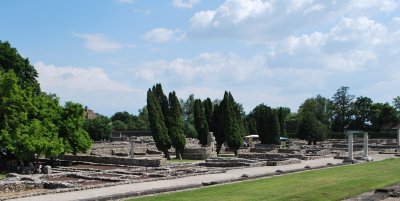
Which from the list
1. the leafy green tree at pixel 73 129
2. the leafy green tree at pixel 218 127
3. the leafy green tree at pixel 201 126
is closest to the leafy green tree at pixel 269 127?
the leafy green tree at pixel 218 127

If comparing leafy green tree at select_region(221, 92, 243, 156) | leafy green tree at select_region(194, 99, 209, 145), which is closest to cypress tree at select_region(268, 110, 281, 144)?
leafy green tree at select_region(221, 92, 243, 156)

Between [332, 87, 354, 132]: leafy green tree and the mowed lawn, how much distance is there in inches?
3291

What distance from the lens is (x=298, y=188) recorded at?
2273 cm

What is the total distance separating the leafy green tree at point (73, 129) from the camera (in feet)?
125

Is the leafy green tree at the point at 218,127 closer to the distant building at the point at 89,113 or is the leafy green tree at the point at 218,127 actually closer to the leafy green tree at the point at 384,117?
the leafy green tree at the point at 384,117

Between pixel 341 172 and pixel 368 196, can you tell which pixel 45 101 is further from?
pixel 368 196

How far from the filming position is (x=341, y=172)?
3108 centimetres

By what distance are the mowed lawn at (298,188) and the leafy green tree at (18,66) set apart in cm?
2887

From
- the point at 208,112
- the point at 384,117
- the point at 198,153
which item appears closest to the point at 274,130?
the point at 208,112

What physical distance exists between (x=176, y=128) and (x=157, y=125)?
2343 millimetres

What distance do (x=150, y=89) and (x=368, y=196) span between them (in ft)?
101

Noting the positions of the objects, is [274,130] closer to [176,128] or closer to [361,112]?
[176,128]

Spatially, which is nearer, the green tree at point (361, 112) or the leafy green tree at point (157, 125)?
the leafy green tree at point (157, 125)

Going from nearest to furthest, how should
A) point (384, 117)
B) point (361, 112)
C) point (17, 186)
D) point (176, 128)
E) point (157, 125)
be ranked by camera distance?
point (17, 186), point (157, 125), point (176, 128), point (384, 117), point (361, 112)
